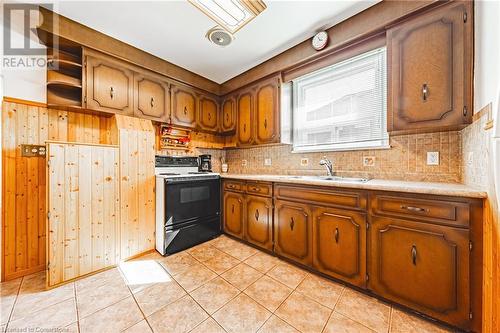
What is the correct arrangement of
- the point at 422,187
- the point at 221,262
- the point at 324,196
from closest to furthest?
the point at 422,187, the point at 324,196, the point at 221,262

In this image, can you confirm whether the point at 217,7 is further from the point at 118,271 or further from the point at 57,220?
the point at 118,271

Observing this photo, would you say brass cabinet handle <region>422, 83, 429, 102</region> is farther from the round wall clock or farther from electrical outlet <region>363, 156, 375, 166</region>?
the round wall clock

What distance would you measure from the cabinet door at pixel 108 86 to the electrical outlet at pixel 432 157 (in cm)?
319

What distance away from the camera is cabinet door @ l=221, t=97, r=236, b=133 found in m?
3.18

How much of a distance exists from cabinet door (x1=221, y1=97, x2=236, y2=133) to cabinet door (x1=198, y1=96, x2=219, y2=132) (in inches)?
5.6

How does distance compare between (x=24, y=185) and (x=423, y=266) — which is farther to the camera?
(x=24, y=185)

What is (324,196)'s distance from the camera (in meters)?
1.71

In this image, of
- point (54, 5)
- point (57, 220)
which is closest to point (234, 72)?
point (54, 5)

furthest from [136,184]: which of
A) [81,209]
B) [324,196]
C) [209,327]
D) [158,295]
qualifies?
[324,196]

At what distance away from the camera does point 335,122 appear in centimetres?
231

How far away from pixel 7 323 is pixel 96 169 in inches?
48.7

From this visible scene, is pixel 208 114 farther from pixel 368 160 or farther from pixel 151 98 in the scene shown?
pixel 368 160

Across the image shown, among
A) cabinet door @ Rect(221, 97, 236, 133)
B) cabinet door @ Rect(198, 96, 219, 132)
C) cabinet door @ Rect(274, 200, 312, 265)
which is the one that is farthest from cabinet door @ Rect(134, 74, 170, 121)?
cabinet door @ Rect(274, 200, 312, 265)

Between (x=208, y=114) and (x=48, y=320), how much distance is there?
2.84 metres
